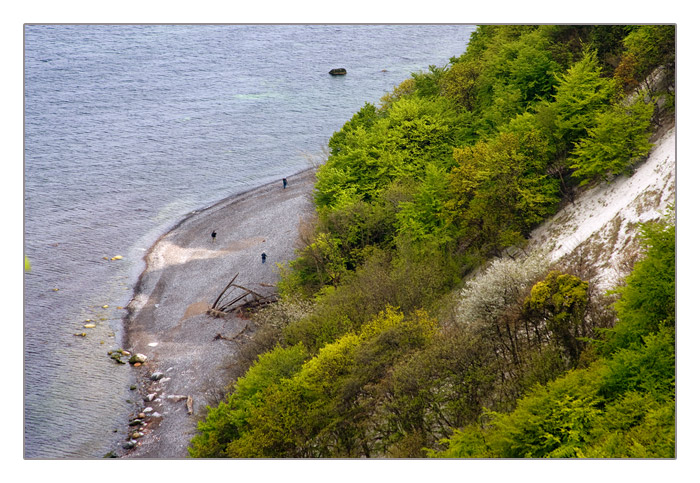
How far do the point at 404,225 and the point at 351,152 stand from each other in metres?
9.58

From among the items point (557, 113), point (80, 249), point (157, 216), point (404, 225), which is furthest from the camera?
point (157, 216)

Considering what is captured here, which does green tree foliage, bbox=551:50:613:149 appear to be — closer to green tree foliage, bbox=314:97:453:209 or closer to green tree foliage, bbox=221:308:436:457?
green tree foliage, bbox=314:97:453:209

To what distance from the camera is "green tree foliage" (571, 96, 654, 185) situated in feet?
107

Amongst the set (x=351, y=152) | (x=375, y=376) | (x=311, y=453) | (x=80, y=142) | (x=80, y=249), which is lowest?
(x=311, y=453)

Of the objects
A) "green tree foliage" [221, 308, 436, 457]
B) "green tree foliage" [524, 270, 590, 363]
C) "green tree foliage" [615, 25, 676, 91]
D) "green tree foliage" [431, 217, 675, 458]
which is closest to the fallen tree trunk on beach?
"green tree foliage" [221, 308, 436, 457]

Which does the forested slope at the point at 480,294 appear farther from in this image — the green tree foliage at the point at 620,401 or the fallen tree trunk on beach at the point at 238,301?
the fallen tree trunk on beach at the point at 238,301

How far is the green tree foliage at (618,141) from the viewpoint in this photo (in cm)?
3275

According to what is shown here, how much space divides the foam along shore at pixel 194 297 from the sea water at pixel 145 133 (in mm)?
1687

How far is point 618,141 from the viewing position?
1310 inches

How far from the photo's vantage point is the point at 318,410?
87.0ft

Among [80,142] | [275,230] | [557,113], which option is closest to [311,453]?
[557,113]

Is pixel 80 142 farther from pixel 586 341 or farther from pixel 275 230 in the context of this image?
pixel 586 341

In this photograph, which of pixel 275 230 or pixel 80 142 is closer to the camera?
pixel 275 230

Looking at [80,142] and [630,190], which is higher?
[80,142]
